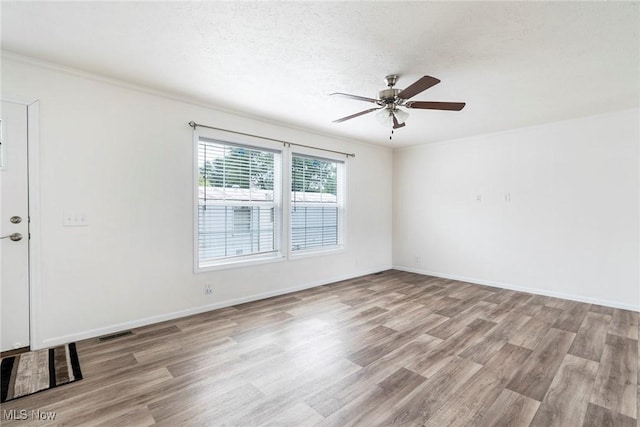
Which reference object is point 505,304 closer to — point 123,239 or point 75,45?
point 123,239

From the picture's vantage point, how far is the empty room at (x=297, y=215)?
1949mm

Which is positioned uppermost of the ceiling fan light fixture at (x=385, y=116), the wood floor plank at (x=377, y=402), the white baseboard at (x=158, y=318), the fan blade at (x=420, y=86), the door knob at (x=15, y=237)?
the fan blade at (x=420, y=86)

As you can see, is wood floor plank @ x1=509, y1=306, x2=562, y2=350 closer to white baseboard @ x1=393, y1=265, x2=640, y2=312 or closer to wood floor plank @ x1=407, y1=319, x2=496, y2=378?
wood floor plank @ x1=407, y1=319, x2=496, y2=378

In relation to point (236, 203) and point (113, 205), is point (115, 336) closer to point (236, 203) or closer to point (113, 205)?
point (113, 205)

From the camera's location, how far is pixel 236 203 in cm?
390

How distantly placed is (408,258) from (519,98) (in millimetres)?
3476

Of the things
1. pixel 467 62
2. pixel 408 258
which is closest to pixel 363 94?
pixel 467 62

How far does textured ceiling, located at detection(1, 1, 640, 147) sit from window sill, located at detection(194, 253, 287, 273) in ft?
6.47

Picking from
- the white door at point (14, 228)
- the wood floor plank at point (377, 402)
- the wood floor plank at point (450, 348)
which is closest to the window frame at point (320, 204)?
the wood floor plank at point (450, 348)

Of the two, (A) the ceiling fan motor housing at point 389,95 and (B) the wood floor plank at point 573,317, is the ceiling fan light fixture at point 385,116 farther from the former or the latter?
(B) the wood floor plank at point 573,317

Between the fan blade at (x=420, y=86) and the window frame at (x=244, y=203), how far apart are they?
2.17m

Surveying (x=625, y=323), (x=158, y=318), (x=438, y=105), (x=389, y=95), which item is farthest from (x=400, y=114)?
(x=625, y=323)

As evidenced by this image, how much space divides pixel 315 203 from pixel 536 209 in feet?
10.9

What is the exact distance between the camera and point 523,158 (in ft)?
14.8
